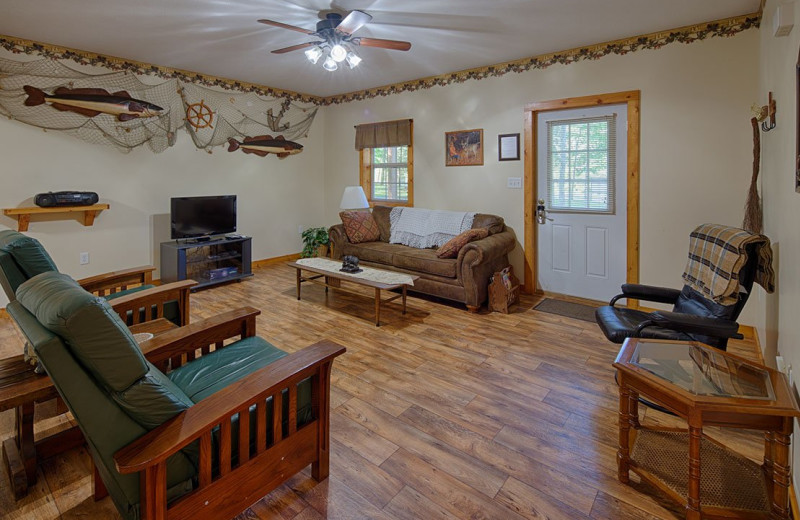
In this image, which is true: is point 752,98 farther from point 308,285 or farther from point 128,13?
point 128,13

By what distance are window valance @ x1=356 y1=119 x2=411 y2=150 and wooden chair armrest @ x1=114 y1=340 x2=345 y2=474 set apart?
4334 mm

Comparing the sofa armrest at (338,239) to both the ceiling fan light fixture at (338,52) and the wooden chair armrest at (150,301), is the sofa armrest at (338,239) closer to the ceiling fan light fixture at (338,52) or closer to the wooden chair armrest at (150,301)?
the ceiling fan light fixture at (338,52)

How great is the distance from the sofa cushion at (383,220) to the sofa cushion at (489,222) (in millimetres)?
1234

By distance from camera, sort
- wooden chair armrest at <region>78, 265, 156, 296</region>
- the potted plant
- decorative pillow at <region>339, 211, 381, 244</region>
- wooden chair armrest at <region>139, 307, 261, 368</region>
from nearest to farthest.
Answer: wooden chair armrest at <region>139, 307, 261, 368</region>
wooden chair armrest at <region>78, 265, 156, 296</region>
decorative pillow at <region>339, 211, 381, 244</region>
the potted plant

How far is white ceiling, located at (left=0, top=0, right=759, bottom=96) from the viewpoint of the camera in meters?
3.14

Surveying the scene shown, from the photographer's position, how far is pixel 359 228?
539 cm

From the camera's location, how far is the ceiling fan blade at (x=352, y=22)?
9.53 ft

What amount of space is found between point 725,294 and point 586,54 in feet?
9.40

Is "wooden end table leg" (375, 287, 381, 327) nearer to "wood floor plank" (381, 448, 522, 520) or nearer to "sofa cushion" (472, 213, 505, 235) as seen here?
"sofa cushion" (472, 213, 505, 235)

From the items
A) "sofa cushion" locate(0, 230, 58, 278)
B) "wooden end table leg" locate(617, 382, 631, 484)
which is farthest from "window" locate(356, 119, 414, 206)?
"sofa cushion" locate(0, 230, 58, 278)

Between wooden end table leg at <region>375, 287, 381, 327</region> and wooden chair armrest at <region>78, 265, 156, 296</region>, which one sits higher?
wooden chair armrest at <region>78, 265, 156, 296</region>

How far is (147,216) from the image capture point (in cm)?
496

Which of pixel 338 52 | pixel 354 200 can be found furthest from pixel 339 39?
pixel 354 200

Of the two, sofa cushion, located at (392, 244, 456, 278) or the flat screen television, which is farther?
the flat screen television
